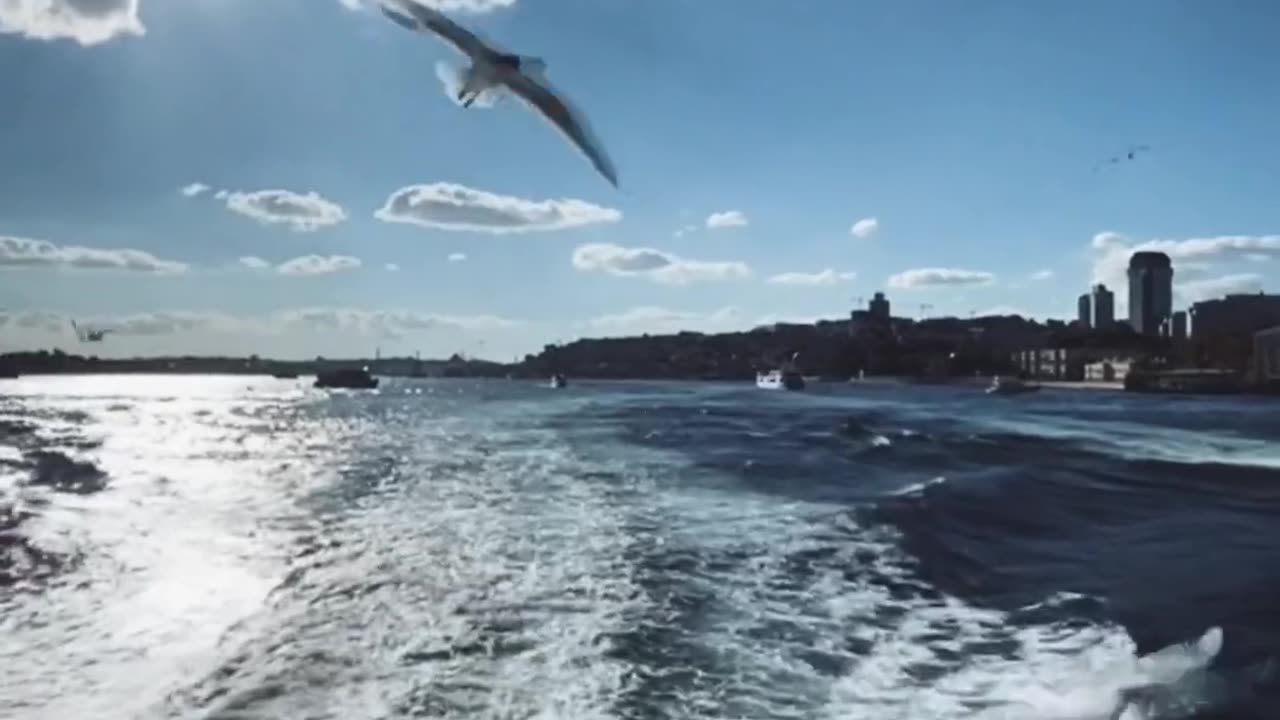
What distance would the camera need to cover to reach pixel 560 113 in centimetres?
1125

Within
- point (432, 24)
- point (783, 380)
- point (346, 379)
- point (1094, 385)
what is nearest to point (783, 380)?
point (783, 380)

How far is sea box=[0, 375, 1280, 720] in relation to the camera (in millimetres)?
8281

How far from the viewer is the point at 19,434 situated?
43875 mm

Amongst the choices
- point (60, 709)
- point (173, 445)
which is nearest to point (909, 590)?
point (60, 709)

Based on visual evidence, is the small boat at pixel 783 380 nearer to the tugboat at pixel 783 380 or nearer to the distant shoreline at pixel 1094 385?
the tugboat at pixel 783 380

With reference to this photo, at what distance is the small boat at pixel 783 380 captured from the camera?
424 ft

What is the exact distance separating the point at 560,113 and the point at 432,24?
1.68 metres

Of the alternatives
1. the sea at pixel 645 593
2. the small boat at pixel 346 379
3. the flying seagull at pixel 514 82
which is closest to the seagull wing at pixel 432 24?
the flying seagull at pixel 514 82

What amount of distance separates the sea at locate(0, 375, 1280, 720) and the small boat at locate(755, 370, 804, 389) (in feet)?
337

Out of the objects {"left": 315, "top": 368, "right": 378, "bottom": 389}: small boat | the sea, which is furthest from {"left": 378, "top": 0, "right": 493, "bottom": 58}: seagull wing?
{"left": 315, "top": 368, "right": 378, "bottom": 389}: small boat

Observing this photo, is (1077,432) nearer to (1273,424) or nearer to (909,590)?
(1273,424)

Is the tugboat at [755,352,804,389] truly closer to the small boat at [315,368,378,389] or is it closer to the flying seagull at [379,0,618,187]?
the small boat at [315,368,378,389]

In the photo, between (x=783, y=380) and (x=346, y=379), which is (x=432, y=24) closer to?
(x=783, y=380)

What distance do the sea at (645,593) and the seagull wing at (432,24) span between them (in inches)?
210
